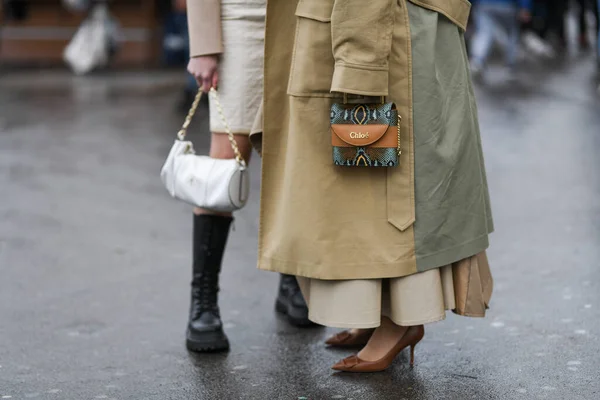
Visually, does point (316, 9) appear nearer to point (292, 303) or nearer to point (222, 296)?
point (292, 303)

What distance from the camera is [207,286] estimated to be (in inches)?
170

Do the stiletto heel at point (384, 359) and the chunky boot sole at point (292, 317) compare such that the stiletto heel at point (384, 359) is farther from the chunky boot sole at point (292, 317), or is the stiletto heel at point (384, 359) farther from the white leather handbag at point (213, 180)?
the white leather handbag at point (213, 180)

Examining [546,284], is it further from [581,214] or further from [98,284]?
[98,284]

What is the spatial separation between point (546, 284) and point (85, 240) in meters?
2.44

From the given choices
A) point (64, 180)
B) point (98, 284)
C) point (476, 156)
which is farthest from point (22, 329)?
point (64, 180)

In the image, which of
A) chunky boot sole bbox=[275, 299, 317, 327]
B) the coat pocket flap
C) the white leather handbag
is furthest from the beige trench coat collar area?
chunky boot sole bbox=[275, 299, 317, 327]

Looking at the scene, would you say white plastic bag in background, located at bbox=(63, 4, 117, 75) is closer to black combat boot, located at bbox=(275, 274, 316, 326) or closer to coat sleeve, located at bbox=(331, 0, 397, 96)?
black combat boot, located at bbox=(275, 274, 316, 326)

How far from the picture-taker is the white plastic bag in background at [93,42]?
50.0 feet

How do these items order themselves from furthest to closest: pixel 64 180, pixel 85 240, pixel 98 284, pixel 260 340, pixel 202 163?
pixel 64 180, pixel 85 240, pixel 98 284, pixel 260 340, pixel 202 163

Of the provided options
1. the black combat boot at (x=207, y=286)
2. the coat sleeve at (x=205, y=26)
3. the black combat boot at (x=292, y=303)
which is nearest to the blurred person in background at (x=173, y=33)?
the black combat boot at (x=292, y=303)

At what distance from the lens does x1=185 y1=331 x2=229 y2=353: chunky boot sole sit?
166 inches

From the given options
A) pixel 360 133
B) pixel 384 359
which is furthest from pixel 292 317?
pixel 360 133

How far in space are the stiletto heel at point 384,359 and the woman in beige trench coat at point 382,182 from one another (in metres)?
0.14

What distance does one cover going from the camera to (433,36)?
3.66 metres
